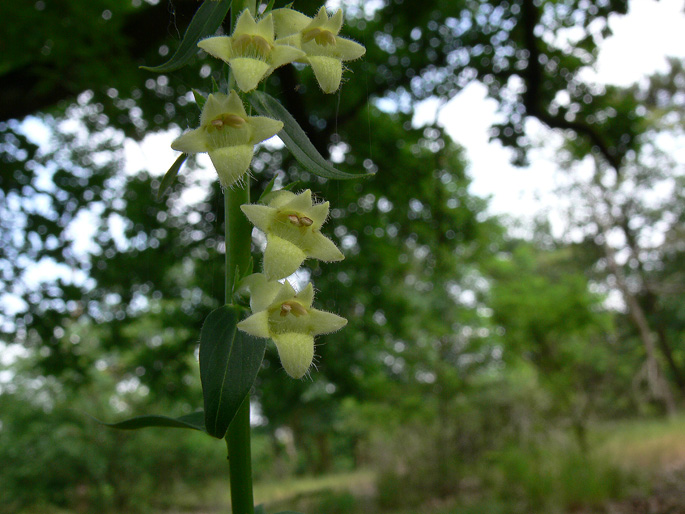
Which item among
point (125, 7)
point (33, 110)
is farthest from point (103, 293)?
point (125, 7)

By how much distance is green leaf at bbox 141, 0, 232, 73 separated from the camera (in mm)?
652

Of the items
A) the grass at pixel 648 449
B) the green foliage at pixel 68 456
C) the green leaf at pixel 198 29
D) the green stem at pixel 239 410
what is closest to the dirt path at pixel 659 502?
the grass at pixel 648 449

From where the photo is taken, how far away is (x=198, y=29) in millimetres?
660

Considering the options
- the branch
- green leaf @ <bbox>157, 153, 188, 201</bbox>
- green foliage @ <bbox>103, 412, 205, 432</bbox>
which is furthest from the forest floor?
green leaf @ <bbox>157, 153, 188, 201</bbox>

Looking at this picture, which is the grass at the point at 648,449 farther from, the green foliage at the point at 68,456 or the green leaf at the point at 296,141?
the green foliage at the point at 68,456

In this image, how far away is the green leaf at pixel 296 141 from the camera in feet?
2.12

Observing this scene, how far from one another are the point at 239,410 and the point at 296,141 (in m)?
0.35

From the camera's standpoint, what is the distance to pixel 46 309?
495 centimetres

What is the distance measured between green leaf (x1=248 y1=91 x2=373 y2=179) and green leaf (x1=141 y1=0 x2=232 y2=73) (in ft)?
0.31

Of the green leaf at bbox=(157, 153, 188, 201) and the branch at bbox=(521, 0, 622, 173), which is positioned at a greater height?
the branch at bbox=(521, 0, 622, 173)

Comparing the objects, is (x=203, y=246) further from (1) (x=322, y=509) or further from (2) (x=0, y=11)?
(1) (x=322, y=509)

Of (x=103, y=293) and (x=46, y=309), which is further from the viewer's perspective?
(x=103, y=293)

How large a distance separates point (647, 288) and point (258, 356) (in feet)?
80.1

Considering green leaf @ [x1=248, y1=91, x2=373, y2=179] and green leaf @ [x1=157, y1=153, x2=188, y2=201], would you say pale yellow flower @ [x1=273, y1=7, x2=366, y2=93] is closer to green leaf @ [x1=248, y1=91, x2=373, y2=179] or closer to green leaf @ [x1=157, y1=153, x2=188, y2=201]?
green leaf @ [x1=248, y1=91, x2=373, y2=179]
